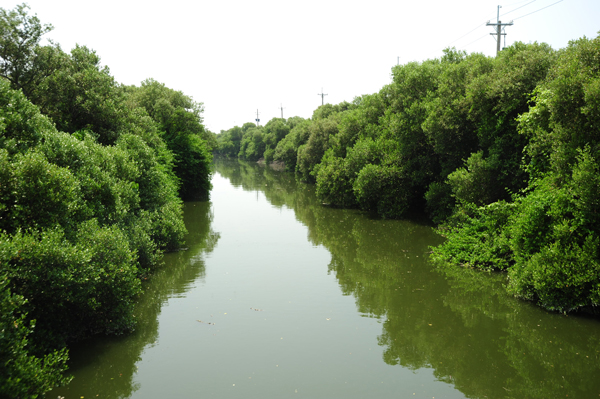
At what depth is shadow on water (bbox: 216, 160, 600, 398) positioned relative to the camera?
32.7ft

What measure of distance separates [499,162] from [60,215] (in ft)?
65.7

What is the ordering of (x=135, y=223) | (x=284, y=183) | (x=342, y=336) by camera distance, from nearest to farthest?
(x=342, y=336)
(x=135, y=223)
(x=284, y=183)

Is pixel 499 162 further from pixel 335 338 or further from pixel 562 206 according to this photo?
pixel 335 338

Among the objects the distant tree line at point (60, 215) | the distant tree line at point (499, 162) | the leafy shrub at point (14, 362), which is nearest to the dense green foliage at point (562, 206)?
the distant tree line at point (499, 162)

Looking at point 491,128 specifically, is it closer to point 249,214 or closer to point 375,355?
point 375,355

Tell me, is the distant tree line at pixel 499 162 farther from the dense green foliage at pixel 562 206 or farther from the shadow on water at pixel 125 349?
the shadow on water at pixel 125 349

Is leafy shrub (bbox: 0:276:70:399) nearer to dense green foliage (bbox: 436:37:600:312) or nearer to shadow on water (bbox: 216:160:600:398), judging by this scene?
shadow on water (bbox: 216:160:600:398)

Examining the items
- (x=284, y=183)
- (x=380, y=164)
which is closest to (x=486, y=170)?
(x=380, y=164)

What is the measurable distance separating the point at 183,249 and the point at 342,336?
43.0 feet

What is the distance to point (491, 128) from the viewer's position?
22516 millimetres

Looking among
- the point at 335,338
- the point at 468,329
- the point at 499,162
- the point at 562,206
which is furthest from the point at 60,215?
the point at 499,162

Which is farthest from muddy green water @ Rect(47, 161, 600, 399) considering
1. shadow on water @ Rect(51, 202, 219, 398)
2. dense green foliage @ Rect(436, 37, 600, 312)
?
dense green foliage @ Rect(436, 37, 600, 312)

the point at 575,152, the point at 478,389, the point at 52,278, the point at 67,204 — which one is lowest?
the point at 478,389

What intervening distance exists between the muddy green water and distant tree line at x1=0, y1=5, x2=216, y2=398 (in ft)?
4.17
